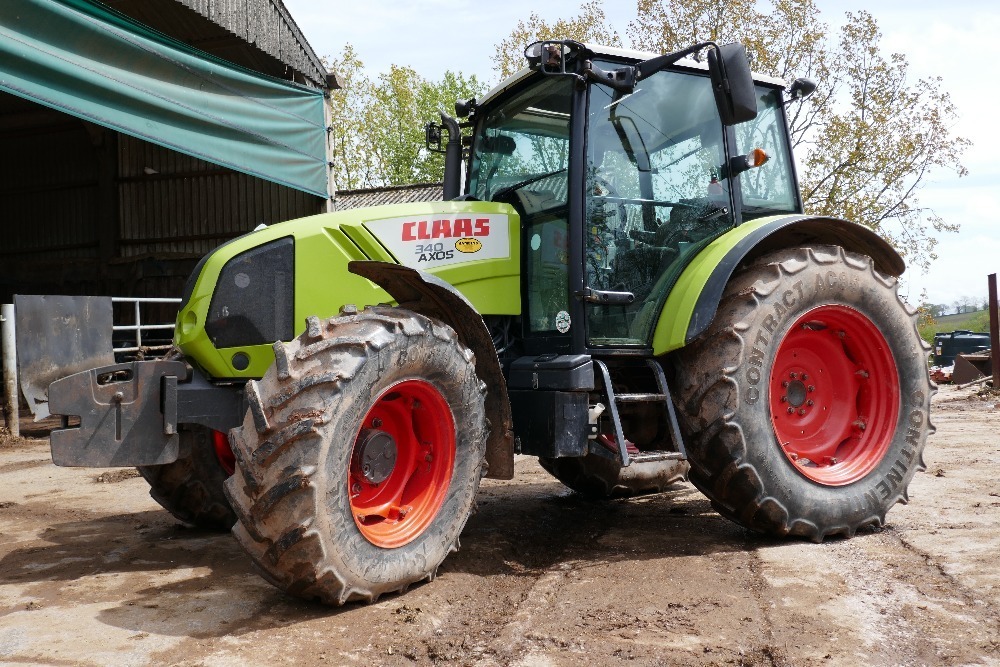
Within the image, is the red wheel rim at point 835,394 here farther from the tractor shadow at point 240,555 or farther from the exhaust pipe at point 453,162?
the exhaust pipe at point 453,162

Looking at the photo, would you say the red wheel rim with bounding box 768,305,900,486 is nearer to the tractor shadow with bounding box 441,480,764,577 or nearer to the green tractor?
the green tractor

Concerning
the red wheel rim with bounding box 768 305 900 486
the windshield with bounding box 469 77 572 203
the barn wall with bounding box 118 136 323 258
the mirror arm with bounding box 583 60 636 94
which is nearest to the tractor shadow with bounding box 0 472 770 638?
the red wheel rim with bounding box 768 305 900 486

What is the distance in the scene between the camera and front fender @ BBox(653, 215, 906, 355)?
4422mm

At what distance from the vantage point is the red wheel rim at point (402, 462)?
3816mm

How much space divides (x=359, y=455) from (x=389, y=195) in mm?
17839

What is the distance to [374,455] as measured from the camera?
12.6 feet

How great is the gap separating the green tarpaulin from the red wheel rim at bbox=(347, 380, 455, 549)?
5771mm

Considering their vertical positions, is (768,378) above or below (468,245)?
below

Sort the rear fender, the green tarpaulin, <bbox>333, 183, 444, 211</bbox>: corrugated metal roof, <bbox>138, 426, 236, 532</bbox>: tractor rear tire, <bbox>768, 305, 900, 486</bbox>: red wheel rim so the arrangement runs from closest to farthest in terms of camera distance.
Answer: the rear fender < <bbox>768, 305, 900, 486</bbox>: red wheel rim < <bbox>138, 426, 236, 532</bbox>: tractor rear tire < the green tarpaulin < <bbox>333, 183, 444, 211</bbox>: corrugated metal roof

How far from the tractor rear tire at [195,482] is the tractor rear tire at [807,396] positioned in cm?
262

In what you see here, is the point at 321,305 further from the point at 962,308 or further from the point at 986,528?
the point at 962,308

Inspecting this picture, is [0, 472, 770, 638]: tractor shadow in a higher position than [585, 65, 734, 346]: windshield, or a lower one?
lower

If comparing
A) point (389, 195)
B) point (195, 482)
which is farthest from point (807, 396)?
point (389, 195)

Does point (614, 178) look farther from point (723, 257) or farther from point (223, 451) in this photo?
point (223, 451)
